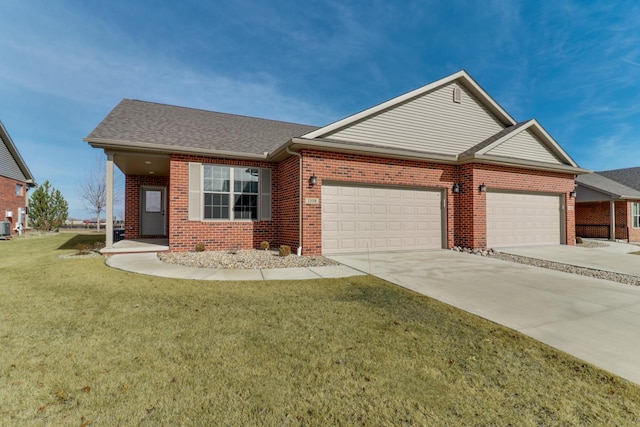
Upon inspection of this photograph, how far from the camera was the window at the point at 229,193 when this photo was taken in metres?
9.70

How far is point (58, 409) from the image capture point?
197cm

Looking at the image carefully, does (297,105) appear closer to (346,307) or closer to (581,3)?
(581,3)

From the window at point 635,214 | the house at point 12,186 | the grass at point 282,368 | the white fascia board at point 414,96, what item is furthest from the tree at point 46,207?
the window at point 635,214

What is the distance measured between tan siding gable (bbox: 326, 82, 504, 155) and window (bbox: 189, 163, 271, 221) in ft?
11.0

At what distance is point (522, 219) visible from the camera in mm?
11867

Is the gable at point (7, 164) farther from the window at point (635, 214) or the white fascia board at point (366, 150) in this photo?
the window at point (635, 214)

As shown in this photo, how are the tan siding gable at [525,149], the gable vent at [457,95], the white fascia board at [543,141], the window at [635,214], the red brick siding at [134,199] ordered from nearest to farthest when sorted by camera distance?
the white fascia board at [543,141], the tan siding gable at [525,149], the gable vent at [457,95], the red brick siding at [134,199], the window at [635,214]

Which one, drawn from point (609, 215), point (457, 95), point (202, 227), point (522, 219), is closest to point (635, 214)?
point (609, 215)

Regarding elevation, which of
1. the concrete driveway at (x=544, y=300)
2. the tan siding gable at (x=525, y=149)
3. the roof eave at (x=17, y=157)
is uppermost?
the roof eave at (x=17, y=157)

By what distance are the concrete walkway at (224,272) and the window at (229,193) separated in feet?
8.95

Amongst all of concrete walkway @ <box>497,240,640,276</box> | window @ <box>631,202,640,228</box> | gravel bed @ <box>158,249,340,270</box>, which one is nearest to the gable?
gravel bed @ <box>158,249,340,270</box>

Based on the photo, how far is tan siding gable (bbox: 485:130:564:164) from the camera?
451 inches

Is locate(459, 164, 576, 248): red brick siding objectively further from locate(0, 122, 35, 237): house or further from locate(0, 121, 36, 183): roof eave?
locate(0, 121, 36, 183): roof eave

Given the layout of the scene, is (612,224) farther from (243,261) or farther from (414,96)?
(243,261)
